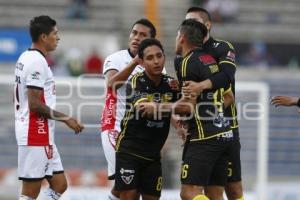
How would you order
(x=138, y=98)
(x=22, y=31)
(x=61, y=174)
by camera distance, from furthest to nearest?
(x=22, y=31) < (x=61, y=174) < (x=138, y=98)

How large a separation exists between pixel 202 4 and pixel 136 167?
13089 mm

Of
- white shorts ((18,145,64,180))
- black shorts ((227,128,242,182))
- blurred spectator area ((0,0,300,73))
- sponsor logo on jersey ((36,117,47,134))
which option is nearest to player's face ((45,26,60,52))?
sponsor logo on jersey ((36,117,47,134))

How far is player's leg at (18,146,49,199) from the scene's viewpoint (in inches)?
411

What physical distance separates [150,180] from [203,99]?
1211 millimetres

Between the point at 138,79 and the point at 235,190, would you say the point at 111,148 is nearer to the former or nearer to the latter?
the point at 138,79

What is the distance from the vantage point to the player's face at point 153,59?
A: 979cm

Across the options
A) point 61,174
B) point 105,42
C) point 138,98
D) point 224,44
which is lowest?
point 61,174

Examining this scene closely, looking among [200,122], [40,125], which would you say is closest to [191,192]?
[200,122]

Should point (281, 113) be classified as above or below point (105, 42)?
below

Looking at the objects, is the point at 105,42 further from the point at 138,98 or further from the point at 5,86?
the point at 138,98

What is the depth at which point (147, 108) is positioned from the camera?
9.62m

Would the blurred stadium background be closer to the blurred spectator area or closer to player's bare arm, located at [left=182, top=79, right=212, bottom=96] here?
the blurred spectator area

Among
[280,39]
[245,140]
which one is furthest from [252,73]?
[245,140]

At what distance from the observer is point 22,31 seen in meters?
21.9
